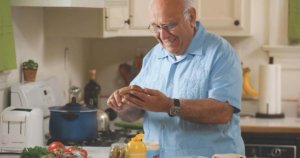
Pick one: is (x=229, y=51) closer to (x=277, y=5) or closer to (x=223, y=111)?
(x=223, y=111)

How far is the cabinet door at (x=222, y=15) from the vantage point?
4.21 m

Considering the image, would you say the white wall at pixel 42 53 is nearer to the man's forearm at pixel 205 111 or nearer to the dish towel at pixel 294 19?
the man's forearm at pixel 205 111

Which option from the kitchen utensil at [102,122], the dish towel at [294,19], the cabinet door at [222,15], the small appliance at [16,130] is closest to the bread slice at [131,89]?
the small appliance at [16,130]

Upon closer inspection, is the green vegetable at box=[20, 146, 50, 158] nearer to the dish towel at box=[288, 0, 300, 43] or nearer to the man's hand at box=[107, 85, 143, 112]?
the man's hand at box=[107, 85, 143, 112]

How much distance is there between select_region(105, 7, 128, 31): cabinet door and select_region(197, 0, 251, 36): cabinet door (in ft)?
1.72

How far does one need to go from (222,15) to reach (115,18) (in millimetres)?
775

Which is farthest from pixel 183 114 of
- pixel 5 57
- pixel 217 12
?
pixel 217 12

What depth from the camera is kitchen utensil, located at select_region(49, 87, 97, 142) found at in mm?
3127

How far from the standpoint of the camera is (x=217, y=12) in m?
4.22

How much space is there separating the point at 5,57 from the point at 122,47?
186 cm

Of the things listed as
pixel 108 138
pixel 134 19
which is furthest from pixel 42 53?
pixel 134 19

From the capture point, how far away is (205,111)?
2.39 meters

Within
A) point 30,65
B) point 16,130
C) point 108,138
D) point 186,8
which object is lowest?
point 108,138

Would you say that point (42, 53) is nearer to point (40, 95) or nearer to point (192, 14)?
point (40, 95)
